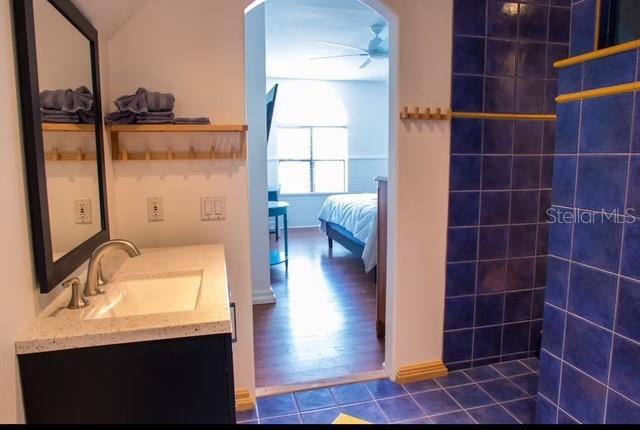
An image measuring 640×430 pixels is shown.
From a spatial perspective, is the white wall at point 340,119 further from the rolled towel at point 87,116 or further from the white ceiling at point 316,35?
the rolled towel at point 87,116

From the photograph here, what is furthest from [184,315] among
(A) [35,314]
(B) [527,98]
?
(B) [527,98]

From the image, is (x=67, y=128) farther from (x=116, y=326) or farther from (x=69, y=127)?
(x=116, y=326)

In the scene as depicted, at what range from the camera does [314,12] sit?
400cm

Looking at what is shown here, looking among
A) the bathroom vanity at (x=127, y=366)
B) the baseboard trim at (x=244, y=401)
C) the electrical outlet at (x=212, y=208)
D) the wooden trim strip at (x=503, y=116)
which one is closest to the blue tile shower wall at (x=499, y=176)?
the wooden trim strip at (x=503, y=116)

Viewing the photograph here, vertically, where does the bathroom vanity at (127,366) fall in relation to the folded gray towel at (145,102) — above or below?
below

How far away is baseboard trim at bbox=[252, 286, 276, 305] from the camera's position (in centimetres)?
385

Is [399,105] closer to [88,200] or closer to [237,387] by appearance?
[88,200]

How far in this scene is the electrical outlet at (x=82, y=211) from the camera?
1487 millimetres

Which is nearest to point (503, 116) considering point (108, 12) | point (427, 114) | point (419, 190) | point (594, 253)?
point (427, 114)

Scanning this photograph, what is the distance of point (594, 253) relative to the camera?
5.21ft

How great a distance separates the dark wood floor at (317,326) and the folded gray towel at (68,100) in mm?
1749

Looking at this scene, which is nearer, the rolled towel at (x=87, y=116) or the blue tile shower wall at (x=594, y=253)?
the blue tile shower wall at (x=594, y=253)

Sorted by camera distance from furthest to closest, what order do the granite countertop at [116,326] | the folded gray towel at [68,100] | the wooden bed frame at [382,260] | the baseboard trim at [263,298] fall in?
the baseboard trim at [263,298] → the wooden bed frame at [382,260] → the folded gray towel at [68,100] → the granite countertop at [116,326]

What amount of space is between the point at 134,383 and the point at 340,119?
6814 mm
